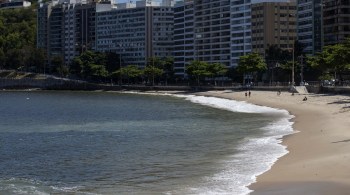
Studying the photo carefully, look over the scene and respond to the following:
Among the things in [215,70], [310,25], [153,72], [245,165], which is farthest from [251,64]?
[245,165]

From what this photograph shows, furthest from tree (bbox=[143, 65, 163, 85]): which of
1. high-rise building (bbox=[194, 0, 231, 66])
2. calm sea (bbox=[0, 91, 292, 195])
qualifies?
calm sea (bbox=[0, 91, 292, 195])

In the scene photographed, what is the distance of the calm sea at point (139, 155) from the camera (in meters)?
25.8

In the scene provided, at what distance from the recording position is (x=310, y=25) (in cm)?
14612

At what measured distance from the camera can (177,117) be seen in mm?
67500

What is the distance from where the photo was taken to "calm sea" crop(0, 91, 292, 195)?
25.8 meters

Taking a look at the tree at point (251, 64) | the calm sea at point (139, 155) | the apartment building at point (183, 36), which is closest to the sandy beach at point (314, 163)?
the calm sea at point (139, 155)

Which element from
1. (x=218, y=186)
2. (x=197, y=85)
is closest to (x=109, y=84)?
(x=197, y=85)

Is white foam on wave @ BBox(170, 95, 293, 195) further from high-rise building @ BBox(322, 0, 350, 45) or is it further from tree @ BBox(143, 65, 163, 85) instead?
tree @ BBox(143, 65, 163, 85)

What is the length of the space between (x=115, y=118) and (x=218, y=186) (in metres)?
44.0

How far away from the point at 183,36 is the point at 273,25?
38.7 m

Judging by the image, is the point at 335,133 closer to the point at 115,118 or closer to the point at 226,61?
the point at 115,118

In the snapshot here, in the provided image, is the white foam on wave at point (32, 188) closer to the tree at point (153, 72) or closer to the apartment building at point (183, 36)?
the tree at point (153, 72)

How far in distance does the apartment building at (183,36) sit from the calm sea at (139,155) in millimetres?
128052

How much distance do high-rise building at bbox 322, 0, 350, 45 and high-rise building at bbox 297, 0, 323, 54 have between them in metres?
2.77
